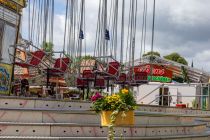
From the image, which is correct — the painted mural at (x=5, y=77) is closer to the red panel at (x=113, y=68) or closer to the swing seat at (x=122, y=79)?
the red panel at (x=113, y=68)

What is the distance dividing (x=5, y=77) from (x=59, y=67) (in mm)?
1489

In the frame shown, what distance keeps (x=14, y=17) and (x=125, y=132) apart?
5.26 meters

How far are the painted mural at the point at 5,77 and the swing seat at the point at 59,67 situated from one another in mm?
1237

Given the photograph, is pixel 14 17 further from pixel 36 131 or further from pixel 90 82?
pixel 36 131

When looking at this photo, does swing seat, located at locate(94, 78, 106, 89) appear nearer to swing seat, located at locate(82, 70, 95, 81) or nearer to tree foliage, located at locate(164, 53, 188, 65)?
swing seat, located at locate(82, 70, 95, 81)

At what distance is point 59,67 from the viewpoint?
436 inches

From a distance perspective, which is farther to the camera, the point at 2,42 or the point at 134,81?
the point at 134,81

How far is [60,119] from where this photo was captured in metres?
7.45

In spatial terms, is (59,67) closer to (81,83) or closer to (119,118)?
(81,83)

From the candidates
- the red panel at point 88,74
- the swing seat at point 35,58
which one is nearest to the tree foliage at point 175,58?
the red panel at point 88,74

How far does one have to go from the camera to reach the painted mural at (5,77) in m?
11.4

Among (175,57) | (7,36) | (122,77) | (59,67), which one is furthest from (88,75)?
(175,57)

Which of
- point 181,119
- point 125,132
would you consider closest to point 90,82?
point 181,119

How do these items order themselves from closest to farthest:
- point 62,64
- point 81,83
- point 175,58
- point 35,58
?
1. point 35,58
2. point 62,64
3. point 81,83
4. point 175,58
